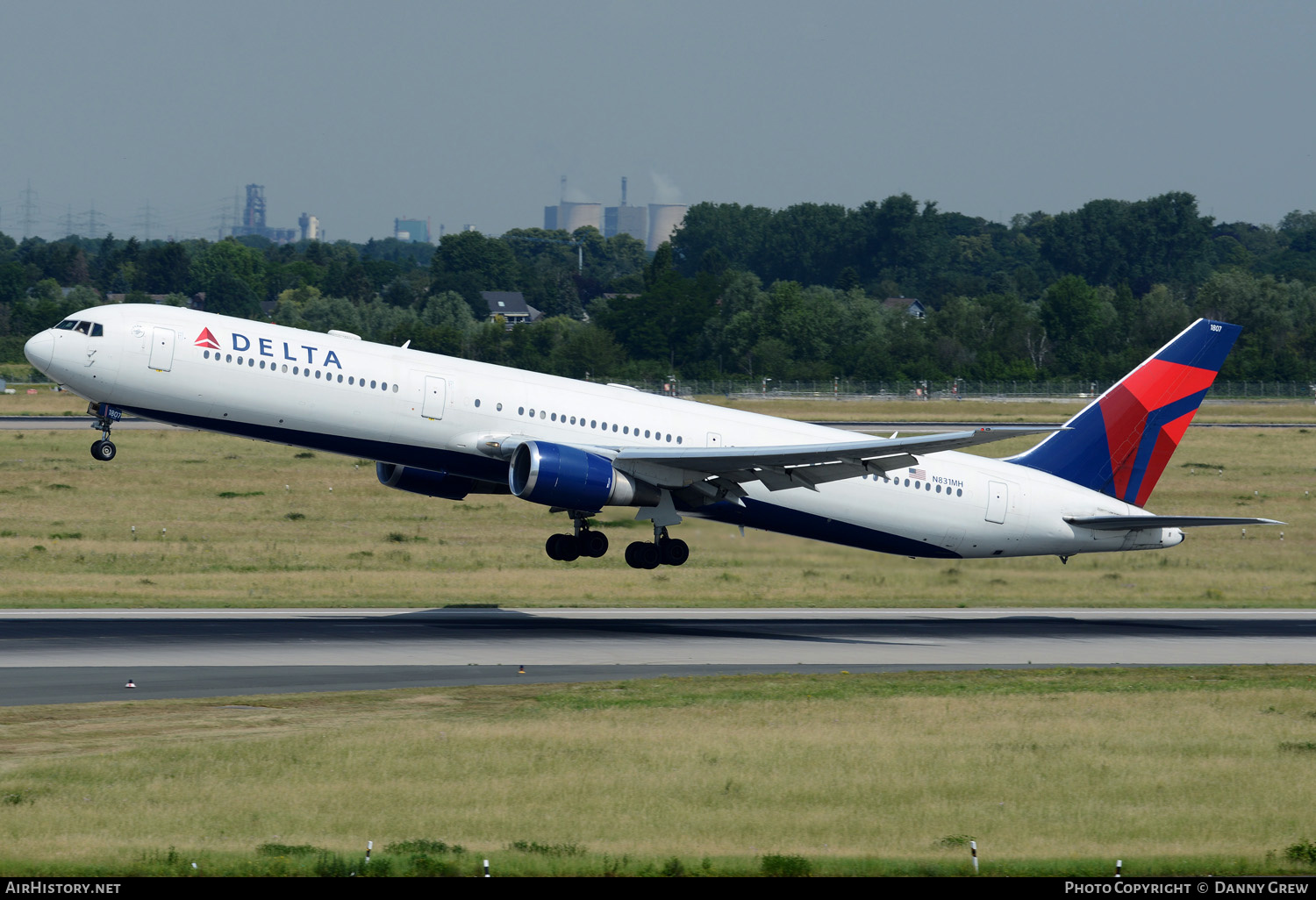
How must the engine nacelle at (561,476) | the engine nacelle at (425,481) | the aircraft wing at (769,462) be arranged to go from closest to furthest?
the engine nacelle at (561,476) < the aircraft wing at (769,462) < the engine nacelle at (425,481)

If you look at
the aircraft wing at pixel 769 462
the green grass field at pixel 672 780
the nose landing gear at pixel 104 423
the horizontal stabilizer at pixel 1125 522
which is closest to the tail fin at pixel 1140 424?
the horizontal stabilizer at pixel 1125 522

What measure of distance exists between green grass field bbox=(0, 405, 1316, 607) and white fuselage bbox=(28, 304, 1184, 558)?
2247 mm

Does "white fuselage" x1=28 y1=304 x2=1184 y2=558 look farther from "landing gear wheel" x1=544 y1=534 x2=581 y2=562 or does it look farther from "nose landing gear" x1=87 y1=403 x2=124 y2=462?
"landing gear wheel" x1=544 y1=534 x2=581 y2=562

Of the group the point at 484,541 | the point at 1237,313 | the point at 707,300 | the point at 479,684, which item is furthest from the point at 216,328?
the point at 1237,313

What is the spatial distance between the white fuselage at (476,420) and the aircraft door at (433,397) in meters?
0.04

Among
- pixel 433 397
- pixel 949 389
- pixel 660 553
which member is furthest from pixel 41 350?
pixel 949 389

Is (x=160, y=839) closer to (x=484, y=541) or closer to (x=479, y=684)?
(x=479, y=684)

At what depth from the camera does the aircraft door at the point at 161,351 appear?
37219 millimetres

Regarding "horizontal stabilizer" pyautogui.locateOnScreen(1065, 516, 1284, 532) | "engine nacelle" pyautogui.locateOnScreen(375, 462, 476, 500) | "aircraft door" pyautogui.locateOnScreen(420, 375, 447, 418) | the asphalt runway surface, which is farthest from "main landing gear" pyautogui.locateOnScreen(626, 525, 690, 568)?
"horizontal stabilizer" pyautogui.locateOnScreen(1065, 516, 1284, 532)

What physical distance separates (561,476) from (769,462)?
19.1 feet

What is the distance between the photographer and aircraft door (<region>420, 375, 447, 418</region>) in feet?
129

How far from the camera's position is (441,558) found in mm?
55781

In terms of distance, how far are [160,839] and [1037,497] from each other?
32125mm

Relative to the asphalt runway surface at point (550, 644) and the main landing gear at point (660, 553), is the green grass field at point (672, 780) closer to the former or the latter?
the asphalt runway surface at point (550, 644)
